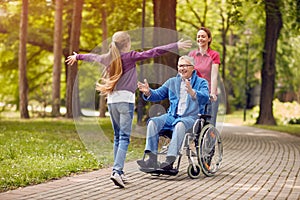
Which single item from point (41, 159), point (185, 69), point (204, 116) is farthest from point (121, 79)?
point (41, 159)

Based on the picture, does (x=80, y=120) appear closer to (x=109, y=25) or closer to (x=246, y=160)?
(x=246, y=160)

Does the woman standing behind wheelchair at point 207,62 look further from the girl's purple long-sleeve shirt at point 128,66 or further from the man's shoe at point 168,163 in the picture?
the girl's purple long-sleeve shirt at point 128,66

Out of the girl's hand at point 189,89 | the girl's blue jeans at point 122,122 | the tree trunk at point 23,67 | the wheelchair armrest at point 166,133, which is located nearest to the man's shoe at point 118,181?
the girl's blue jeans at point 122,122

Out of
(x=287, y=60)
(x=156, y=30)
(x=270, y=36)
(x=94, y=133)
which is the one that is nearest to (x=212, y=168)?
(x=94, y=133)

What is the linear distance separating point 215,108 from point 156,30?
719 cm

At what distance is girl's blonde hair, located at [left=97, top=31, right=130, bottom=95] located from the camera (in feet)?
27.5

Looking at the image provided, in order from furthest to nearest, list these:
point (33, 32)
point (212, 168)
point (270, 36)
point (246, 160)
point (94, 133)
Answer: point (33, 32) → point (270, 36) → point (246, 160) → point (94, 133) → point (212, 168)

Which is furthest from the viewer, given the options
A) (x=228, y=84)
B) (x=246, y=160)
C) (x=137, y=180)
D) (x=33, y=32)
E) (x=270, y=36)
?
(x=228, y=84)

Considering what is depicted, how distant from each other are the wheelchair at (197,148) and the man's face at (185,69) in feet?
1.93

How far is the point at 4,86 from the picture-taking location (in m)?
39.8

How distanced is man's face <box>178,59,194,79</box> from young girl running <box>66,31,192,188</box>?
2.79 feet

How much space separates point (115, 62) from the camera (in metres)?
8.41

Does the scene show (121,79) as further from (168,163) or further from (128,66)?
(168,163)

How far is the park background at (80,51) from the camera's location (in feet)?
38.2
